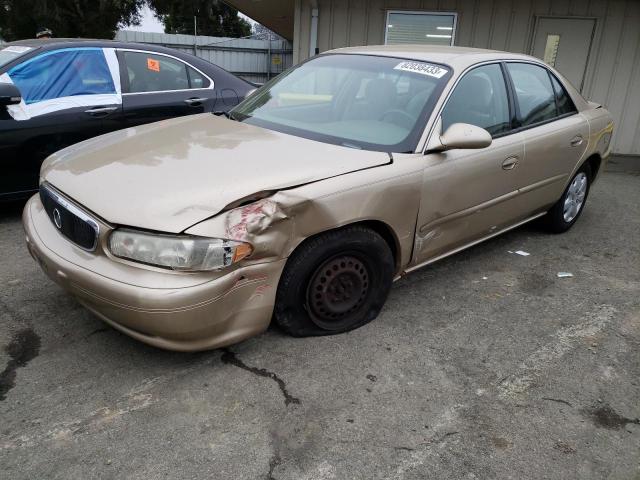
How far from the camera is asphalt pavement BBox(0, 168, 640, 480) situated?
7.18 feet

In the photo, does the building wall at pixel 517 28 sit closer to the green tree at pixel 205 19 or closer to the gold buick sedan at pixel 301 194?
the gold buick sedan at pixel 301 194

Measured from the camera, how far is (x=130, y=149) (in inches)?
119

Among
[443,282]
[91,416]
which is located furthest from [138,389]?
[443,282]

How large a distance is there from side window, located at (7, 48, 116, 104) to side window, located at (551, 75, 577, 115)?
387 centimetres

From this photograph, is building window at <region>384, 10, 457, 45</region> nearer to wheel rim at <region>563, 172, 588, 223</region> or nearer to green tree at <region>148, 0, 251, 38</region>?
wheel rim at <region>563, 172, 588, 223</region>

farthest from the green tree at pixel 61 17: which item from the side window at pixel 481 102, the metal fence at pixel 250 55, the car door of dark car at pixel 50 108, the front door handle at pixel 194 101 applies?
the side window at pixel 481 102

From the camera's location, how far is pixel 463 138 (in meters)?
3.07

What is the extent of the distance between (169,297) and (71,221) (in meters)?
0.76

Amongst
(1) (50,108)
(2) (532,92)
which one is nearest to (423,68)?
(2) (532,92)

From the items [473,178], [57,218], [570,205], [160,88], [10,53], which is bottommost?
[570,205]

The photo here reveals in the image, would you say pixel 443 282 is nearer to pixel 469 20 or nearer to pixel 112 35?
pixel 469 20

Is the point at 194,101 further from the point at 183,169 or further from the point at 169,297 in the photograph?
the point at 169,297

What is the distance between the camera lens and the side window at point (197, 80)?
212 inches

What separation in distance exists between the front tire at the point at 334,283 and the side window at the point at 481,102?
37.7 inches
